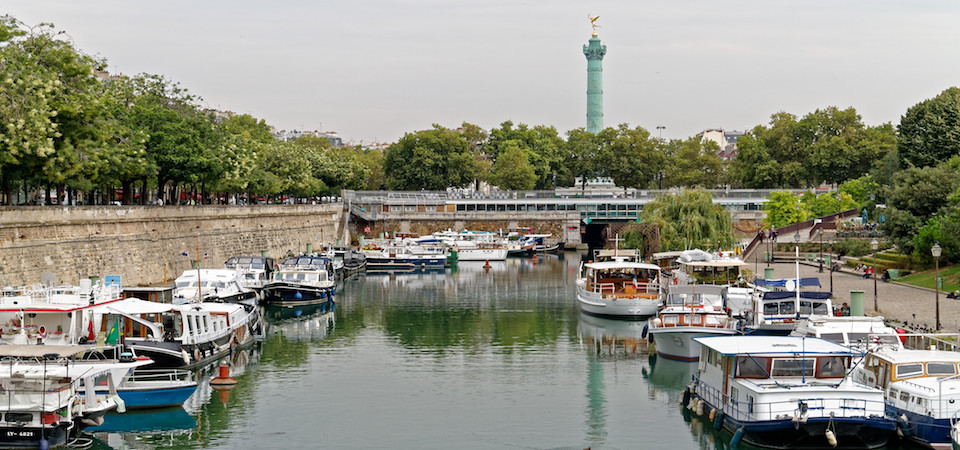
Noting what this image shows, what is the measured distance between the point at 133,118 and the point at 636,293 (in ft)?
109

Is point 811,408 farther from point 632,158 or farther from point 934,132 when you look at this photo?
point 632,158

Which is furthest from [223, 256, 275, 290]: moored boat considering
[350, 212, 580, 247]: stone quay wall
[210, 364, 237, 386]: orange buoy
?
[350, 212, 580, 247]: stone quay wall

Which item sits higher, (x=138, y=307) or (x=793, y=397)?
(x=138, y=307)

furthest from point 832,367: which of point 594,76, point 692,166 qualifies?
point 594,76

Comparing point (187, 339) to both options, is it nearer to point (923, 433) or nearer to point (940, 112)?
point (923, 433)

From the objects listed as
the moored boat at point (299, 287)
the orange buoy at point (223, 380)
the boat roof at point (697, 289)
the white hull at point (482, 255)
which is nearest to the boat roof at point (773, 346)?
the orange buoy at point (223, 380)

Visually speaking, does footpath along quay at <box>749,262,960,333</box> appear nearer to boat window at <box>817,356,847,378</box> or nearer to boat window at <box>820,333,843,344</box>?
boat window at <box>820,333,843,344</box>

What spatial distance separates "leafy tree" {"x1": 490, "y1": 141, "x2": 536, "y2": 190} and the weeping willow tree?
6009cm

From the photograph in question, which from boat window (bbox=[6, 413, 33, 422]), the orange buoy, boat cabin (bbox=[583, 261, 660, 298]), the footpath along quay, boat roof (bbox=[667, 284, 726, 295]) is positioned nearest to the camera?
boat window (bbox=[6, 413, 33, 422])

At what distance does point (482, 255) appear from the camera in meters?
103

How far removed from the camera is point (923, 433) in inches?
1045

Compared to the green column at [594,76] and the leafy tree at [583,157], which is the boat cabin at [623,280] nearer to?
the leafy tree at [583,157]

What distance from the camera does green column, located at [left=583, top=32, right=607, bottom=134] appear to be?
179500 mm

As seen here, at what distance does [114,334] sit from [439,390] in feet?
36.3
